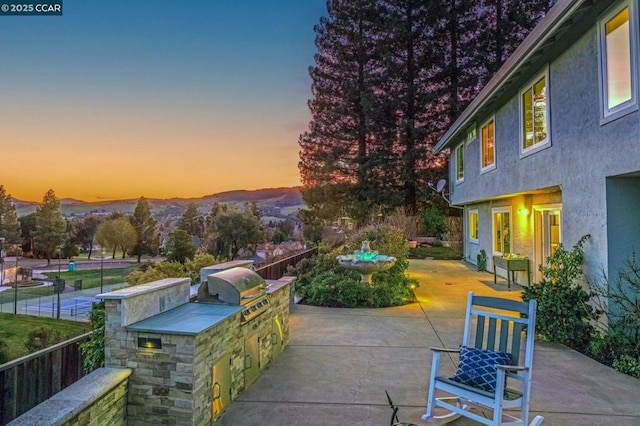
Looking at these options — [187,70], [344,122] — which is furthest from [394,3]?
[187,70]

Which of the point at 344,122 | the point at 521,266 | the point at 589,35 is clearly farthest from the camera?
the point at 344,122

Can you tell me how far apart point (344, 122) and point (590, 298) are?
2296 centimetres

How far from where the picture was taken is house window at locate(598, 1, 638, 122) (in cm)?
466

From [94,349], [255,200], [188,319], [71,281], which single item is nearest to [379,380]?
[188,319]

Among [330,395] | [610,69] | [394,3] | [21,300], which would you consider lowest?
[21,300]

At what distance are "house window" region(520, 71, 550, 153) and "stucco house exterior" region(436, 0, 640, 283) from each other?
0.02m

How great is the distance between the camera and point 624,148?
15.7 ft

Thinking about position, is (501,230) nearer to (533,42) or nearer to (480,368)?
(533,42)

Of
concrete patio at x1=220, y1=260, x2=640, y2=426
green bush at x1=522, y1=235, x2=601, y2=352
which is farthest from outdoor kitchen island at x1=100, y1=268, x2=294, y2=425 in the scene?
green bush at x1=522, y1=235, x2=601, y2=352

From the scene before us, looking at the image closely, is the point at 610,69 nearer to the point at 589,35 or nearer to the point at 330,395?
the point at 589,35

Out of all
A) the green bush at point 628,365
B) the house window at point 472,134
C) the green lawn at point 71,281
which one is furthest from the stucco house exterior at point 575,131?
the green lawn at point 71,281

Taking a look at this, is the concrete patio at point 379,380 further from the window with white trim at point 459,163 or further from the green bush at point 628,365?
the window with white trim at point 459,163

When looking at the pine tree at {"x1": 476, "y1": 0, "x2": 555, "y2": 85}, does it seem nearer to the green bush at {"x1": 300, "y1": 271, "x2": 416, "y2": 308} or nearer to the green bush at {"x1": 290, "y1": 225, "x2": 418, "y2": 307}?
the green bush at {"x1": 290, "y1": 225, "x2": 418, "y2": 307}

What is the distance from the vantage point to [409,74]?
84.2 feet
